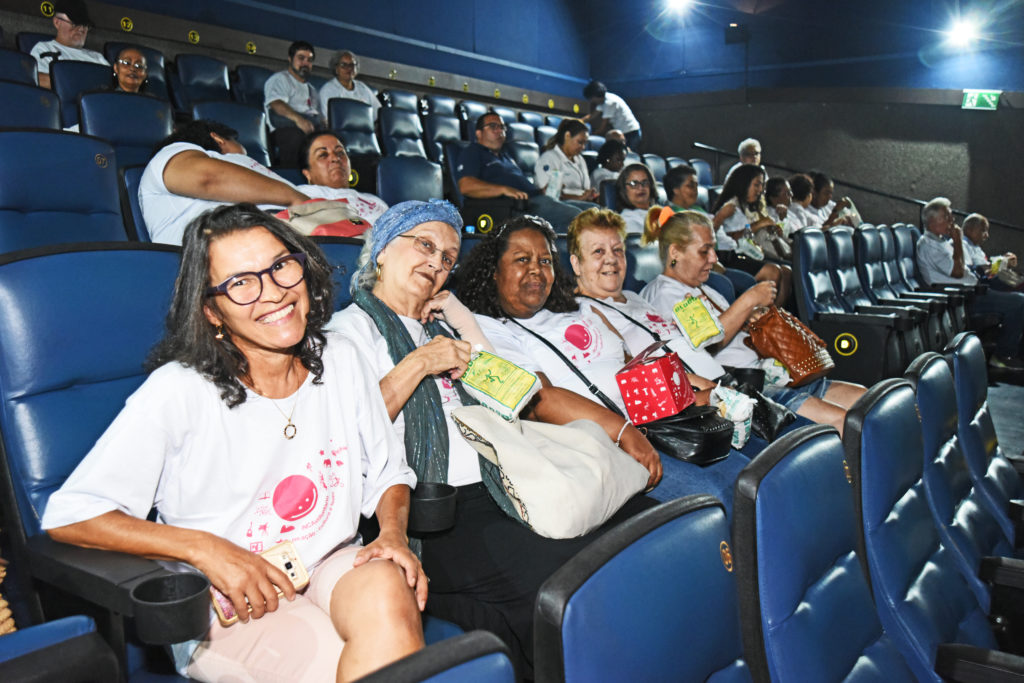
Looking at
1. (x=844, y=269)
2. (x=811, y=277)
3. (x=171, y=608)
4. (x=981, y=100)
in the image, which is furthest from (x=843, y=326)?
(x=981, y=100)

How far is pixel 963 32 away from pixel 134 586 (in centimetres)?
960

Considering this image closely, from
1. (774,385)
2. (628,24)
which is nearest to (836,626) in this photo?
(774,385)

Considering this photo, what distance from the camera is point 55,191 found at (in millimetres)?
2105

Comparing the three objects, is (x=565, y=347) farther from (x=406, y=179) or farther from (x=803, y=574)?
(x=406, y=179)

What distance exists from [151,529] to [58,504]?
0.13 meters

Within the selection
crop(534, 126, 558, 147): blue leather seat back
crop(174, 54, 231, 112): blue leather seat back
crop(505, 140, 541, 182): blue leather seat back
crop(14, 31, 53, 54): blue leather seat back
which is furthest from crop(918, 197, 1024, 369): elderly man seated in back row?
crop(14, 31, 53, 54): blue leather seat back

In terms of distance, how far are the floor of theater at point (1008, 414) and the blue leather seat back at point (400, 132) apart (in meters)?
4.13

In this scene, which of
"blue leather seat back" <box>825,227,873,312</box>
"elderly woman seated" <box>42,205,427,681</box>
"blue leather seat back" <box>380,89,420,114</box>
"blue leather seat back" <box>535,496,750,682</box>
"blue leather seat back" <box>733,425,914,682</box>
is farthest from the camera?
"blue leather seat back" <box>380,89,420,114</box>

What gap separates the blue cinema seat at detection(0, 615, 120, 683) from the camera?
0.77 metres

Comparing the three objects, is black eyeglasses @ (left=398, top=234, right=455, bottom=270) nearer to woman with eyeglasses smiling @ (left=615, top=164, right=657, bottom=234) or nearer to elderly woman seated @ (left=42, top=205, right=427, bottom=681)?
elderly woman seated @ (left=42, top=205, right=427, bottom=681)

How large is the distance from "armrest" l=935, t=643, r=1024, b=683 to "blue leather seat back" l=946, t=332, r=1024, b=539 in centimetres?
77

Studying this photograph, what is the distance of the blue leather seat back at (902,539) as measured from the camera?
1215mm

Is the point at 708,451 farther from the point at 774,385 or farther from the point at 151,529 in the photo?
the point at 151,529

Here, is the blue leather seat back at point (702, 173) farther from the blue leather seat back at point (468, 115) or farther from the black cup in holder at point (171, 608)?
the black cup in holder at point (171, 608)
